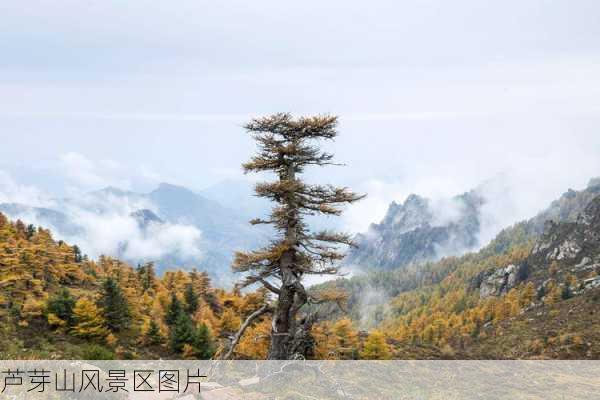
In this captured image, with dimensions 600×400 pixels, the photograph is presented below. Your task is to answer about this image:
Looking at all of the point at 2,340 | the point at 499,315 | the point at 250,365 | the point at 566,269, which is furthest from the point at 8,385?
the point at 566,269

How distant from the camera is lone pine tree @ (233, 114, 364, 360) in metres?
19.3

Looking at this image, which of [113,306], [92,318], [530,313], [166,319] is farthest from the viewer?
[530,313]

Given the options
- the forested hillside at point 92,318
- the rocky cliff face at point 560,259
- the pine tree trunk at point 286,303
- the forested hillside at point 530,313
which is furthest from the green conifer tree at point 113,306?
the rocky cliff face at point 560,259

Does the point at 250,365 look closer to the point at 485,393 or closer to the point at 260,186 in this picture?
the point at 260,186

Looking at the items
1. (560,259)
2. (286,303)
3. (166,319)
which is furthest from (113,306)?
(560,259)

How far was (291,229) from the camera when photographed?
1958 cm

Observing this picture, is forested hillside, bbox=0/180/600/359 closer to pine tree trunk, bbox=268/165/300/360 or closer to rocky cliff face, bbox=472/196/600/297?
pine tree trunk, bbox=268/165/300/360

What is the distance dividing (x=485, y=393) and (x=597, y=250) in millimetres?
133678

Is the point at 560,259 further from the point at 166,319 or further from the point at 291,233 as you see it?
the point at 291,233

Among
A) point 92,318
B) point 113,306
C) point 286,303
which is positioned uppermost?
point 286,303

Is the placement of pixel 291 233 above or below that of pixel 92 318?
above

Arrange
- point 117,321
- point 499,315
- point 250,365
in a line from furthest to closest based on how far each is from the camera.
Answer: point 499,315 → point 117,321 → point 250,365

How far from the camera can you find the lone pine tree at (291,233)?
1927 centimetres

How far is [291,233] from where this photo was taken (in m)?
19.5
